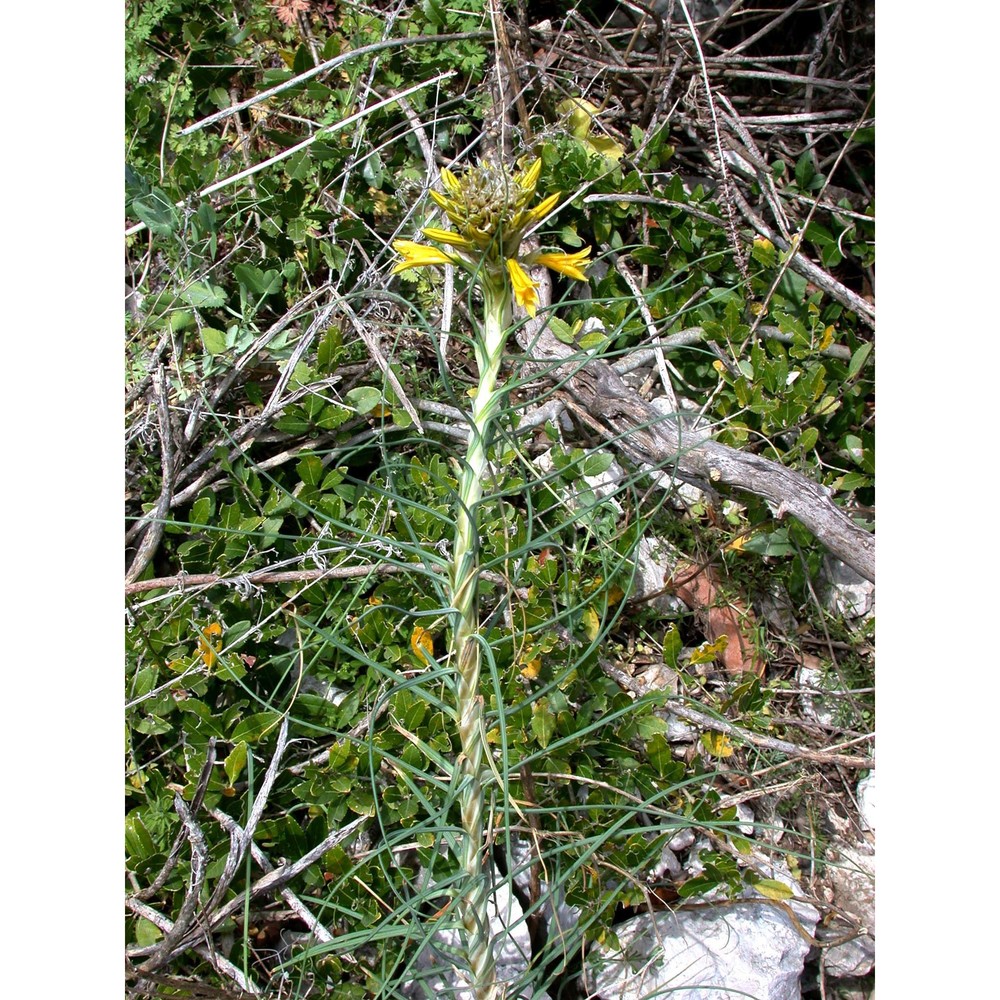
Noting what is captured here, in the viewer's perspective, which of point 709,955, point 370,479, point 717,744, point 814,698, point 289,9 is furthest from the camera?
point 289,9

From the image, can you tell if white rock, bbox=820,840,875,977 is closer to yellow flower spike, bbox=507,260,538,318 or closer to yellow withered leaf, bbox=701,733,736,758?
yellow withered leaf, bbox=701,733,736,758

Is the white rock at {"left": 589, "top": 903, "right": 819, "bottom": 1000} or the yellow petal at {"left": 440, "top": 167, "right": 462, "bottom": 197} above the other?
the yellow petal at {"left": 440, "top": 167, "right": 462, "bottom": 197}

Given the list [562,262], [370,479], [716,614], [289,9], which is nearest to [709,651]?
[716,614]

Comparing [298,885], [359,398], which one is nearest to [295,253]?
[359,398]

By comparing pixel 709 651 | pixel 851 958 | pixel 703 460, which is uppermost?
pixel 703 460

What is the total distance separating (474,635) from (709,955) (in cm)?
90

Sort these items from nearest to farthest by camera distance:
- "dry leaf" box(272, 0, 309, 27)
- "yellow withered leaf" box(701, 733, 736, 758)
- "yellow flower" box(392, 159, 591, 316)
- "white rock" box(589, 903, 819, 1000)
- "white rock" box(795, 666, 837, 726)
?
"yellow flower" box(392, 159, 591, 316) < "white rock" box(589, 903, 819, 1000) < "yellow withered leaf" box(701, 733, 736, 758) < "white rock" box(795, 666, 837, 726) < "dry leaf" box(272, 0, 309, 27)

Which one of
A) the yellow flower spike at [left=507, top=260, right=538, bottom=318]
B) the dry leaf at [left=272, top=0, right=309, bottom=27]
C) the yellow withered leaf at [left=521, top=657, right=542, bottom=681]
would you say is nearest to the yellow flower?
the yellow flower spike at [left=507, top=260, right=538, bottom=318]

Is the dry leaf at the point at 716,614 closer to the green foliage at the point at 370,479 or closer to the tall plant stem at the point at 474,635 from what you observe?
the green foliage at the point at 370,479

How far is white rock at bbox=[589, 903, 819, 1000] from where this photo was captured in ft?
5.14

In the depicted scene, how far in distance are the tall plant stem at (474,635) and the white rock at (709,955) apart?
0.43 m

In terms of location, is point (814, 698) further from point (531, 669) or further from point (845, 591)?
point (531, 669)

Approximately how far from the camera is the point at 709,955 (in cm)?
159

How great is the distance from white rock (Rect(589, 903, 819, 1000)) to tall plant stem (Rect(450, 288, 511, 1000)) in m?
0.43
